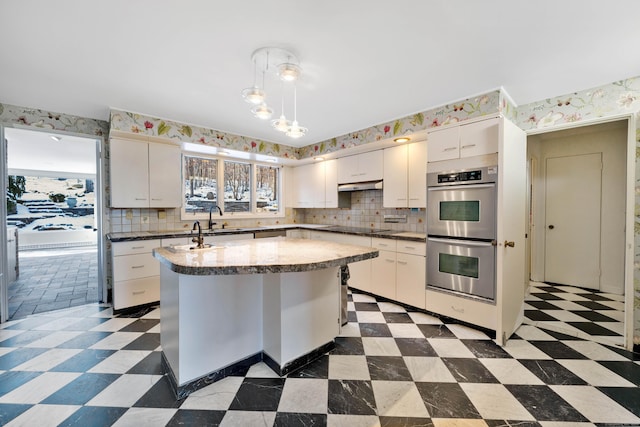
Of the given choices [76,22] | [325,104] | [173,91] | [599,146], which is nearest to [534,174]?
[599,146]

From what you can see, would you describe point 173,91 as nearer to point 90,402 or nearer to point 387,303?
point 90,402

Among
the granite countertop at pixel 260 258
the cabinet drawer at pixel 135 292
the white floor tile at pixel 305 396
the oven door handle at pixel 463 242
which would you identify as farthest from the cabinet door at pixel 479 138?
the cabinet drawer at pixel 135 292

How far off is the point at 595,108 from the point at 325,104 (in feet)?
8.12

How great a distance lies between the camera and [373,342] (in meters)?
2.32

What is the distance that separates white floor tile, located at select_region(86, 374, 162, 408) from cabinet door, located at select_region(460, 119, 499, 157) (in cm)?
316

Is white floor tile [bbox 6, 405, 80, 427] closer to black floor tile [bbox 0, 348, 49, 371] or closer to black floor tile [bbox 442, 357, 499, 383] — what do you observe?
black floor tile [bbox 0, 348, 49, 371]

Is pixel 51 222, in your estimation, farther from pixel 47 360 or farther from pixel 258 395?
pixel 258 395

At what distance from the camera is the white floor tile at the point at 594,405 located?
4.83ft

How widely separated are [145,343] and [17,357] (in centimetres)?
89

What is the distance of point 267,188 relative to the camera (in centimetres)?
494

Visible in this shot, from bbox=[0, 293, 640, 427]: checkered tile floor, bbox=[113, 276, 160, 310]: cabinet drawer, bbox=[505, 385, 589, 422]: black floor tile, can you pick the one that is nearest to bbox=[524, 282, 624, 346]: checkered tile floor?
bbox=[0, 293, 640, 427]: checkered tile floor

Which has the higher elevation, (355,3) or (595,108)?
(355,3)

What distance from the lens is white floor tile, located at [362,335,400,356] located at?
7.04 feet

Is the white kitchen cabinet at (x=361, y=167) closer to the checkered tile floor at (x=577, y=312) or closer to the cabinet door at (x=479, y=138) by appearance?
the cabinet door at (x=479, y=138)
